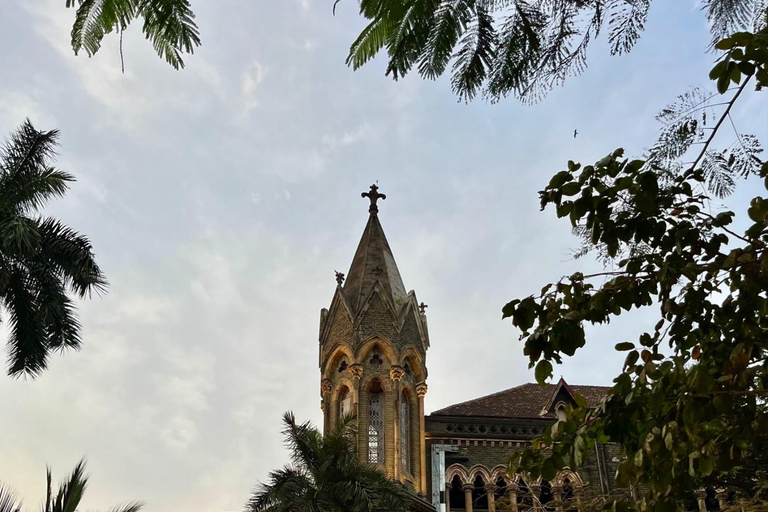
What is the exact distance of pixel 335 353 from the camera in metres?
26.1

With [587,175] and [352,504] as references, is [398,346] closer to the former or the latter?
[352,504]

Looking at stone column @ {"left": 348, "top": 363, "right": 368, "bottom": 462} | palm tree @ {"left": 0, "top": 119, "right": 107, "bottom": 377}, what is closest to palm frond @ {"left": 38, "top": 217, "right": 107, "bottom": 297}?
palm tree @ {"left": 0, "top": 119, "right": 107, "bottom": 377}

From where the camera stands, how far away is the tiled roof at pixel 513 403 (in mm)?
28188

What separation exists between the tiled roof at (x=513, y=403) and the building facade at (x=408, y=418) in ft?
1.34

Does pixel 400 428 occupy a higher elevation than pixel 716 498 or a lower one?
higher

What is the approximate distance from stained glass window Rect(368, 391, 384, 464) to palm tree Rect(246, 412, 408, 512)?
4.93 m

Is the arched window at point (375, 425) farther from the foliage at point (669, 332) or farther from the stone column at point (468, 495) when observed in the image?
the foliage at point (669, 332)

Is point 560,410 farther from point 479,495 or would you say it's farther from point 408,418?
point 408,418

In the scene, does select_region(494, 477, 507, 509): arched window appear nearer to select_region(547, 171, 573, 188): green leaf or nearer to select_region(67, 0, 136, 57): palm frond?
select_region(547, 171, 573, 188): green leaf

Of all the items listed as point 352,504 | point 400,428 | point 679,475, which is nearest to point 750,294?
point 679,475

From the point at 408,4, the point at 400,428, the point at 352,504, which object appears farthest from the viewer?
the point at 400,428

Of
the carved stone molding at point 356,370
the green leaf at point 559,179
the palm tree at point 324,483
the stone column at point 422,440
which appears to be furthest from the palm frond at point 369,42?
the stone column at point 422,440

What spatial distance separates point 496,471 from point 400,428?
3066 millimetres

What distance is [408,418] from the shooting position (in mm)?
25547
